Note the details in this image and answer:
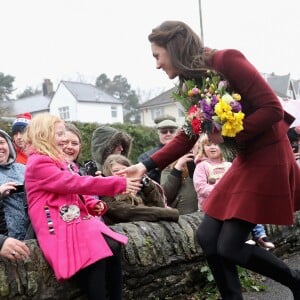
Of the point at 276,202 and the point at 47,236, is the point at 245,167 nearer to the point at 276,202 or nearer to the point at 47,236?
the point at 276,202

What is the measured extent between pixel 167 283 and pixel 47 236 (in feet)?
4.09

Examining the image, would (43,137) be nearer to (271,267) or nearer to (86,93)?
(271,267)

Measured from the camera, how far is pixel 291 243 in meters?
5.32

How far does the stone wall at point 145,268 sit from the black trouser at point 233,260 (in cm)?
74

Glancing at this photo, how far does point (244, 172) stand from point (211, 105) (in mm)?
472

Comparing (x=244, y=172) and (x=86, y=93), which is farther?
(x=86, y=93)

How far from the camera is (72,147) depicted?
4.46 meters

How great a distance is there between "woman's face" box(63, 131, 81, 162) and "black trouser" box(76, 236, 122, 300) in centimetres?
145

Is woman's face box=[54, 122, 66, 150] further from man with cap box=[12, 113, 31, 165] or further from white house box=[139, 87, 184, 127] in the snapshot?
white house box=[139, 87, 184, 127]

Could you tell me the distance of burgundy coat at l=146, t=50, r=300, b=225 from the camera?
2777 mm

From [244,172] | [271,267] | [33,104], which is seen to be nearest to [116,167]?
[244,172]

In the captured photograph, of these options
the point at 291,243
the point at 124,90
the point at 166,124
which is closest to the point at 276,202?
the point at 291,243

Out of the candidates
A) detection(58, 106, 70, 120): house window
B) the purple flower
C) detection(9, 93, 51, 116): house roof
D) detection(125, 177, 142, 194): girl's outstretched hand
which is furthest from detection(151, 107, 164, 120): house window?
the purple flower

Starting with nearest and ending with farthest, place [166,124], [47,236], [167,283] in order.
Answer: [47,236], [167,283], [166,124]
